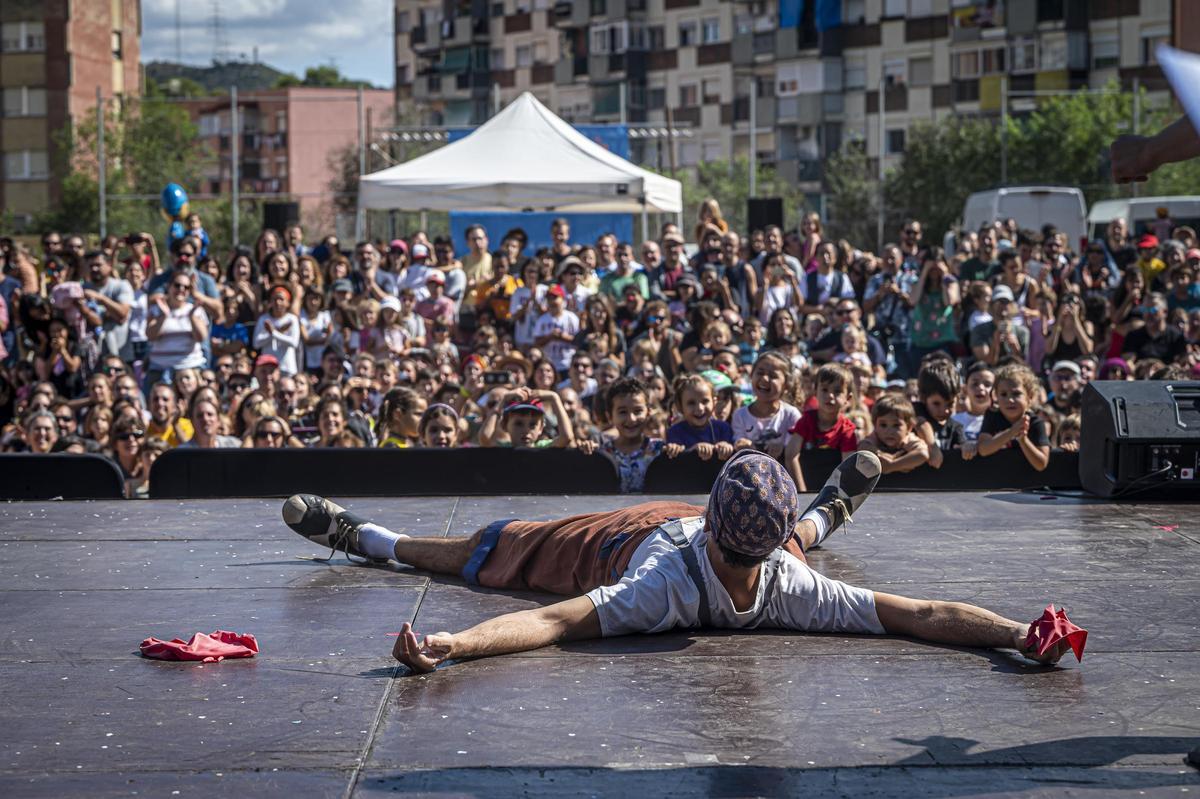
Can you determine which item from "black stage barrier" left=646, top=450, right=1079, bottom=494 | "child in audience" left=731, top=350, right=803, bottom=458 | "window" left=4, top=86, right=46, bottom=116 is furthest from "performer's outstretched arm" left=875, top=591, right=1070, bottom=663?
"window" left=4, top=86, right=46, bottom=116

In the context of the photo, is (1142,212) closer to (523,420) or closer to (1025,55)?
(523,420)

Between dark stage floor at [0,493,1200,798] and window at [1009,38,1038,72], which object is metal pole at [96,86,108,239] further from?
window at [1009,38,1038,72]

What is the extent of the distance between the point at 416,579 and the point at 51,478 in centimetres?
348

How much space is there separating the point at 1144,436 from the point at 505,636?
4.18 metres

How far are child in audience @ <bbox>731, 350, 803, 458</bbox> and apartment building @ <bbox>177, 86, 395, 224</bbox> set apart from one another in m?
68.7

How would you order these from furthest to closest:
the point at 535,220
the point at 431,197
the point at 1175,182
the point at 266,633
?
the point at 1175,182, the point at 535,220, the point at 431,197, the point at 266,633

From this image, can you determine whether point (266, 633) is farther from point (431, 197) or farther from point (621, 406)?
point (431, 197)

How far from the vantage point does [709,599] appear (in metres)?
5.01

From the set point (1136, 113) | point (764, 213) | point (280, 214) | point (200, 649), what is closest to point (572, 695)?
point (200, 649)

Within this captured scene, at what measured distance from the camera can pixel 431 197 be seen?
16.1 m

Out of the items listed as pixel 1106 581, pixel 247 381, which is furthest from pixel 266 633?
pixel 247 381

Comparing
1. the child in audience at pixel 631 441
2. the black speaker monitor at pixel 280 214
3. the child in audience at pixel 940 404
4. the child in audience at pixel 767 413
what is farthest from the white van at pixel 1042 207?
the child in audience at pixel 631 441

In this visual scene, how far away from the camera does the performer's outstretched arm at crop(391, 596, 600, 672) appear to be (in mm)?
4457

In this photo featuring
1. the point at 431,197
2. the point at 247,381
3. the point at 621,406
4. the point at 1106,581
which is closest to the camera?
the point at 1106,581
